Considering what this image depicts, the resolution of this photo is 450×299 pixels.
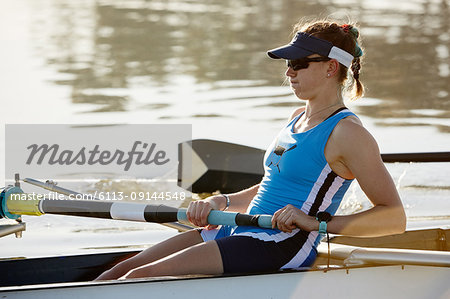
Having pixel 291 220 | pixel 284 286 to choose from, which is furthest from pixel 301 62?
pixel 284 286

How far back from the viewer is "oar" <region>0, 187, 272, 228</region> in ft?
11.3

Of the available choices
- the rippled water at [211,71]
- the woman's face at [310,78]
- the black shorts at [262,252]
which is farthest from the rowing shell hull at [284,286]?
the rippled water at [211,71]

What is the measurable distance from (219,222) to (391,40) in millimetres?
11699

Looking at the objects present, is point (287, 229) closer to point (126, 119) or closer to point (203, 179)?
point (203, 179)

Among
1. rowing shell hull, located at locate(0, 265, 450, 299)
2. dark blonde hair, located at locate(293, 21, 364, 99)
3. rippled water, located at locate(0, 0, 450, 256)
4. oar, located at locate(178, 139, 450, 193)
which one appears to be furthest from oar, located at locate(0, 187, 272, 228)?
oar, located at locate(178, 139, 450, 193)

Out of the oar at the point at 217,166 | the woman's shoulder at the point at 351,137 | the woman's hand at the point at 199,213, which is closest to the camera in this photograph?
the woman's shoulder at the point at 351,137

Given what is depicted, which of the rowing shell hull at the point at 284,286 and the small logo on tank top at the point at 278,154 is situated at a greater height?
the small logo on tank top at the point at 278,154

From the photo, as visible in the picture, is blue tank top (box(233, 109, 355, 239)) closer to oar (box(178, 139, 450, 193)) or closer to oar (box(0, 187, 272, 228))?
oar (box(0, 187, 272, 228))

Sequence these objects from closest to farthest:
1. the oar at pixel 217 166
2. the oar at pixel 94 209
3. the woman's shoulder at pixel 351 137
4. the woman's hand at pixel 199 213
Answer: the woman's shoulder at pixel 351 137
the woman's hand at pixel 199 213
the oar at pixel 94 209
the oar at pixel 217 166

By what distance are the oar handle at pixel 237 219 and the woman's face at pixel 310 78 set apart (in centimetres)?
48

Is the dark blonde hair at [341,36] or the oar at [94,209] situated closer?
the dark blonde hair at [341,36]

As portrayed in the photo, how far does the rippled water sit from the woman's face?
7.61ft

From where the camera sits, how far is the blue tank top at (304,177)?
10.1ft

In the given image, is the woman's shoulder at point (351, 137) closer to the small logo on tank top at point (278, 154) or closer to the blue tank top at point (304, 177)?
the blue tank top at point (304, 177)
